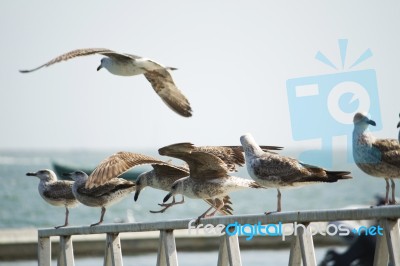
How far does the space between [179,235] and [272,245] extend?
Result: 2.01 meters

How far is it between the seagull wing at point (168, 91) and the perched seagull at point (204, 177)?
257cm

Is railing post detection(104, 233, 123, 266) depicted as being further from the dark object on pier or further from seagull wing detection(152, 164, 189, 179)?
the dark object on pier

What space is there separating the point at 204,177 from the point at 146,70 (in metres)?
2.56

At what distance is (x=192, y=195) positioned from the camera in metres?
10.7

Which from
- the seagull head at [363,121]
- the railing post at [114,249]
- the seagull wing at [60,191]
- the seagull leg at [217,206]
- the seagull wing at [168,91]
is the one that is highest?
the seagull wing at [168,91]

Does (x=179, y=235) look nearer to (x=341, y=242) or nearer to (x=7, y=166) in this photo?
(x=341, y=242)

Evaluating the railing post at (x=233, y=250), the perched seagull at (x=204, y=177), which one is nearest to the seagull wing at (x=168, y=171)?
the perched seagull at (x=204, y=177)

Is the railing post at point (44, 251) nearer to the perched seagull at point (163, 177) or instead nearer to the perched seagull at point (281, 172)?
the perched seagull at point (163, 177)

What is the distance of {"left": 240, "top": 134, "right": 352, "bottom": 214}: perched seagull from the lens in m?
9.26

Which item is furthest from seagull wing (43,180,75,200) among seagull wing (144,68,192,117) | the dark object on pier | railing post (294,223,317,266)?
the dark object on pier

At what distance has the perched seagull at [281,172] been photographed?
30.4ft

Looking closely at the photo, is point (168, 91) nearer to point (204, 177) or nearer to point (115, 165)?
point (115, 165)

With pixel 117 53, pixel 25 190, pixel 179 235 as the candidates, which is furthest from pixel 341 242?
pixel 25 190

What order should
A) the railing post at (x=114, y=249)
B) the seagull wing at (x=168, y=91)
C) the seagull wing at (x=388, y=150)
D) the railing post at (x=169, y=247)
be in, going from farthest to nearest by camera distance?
the seagull wing at (x=168, y=91)
the railing post at (x=114, y=249)
the railing post at (x=169, y=247)
the seagull wing at (x=388, y=150)
